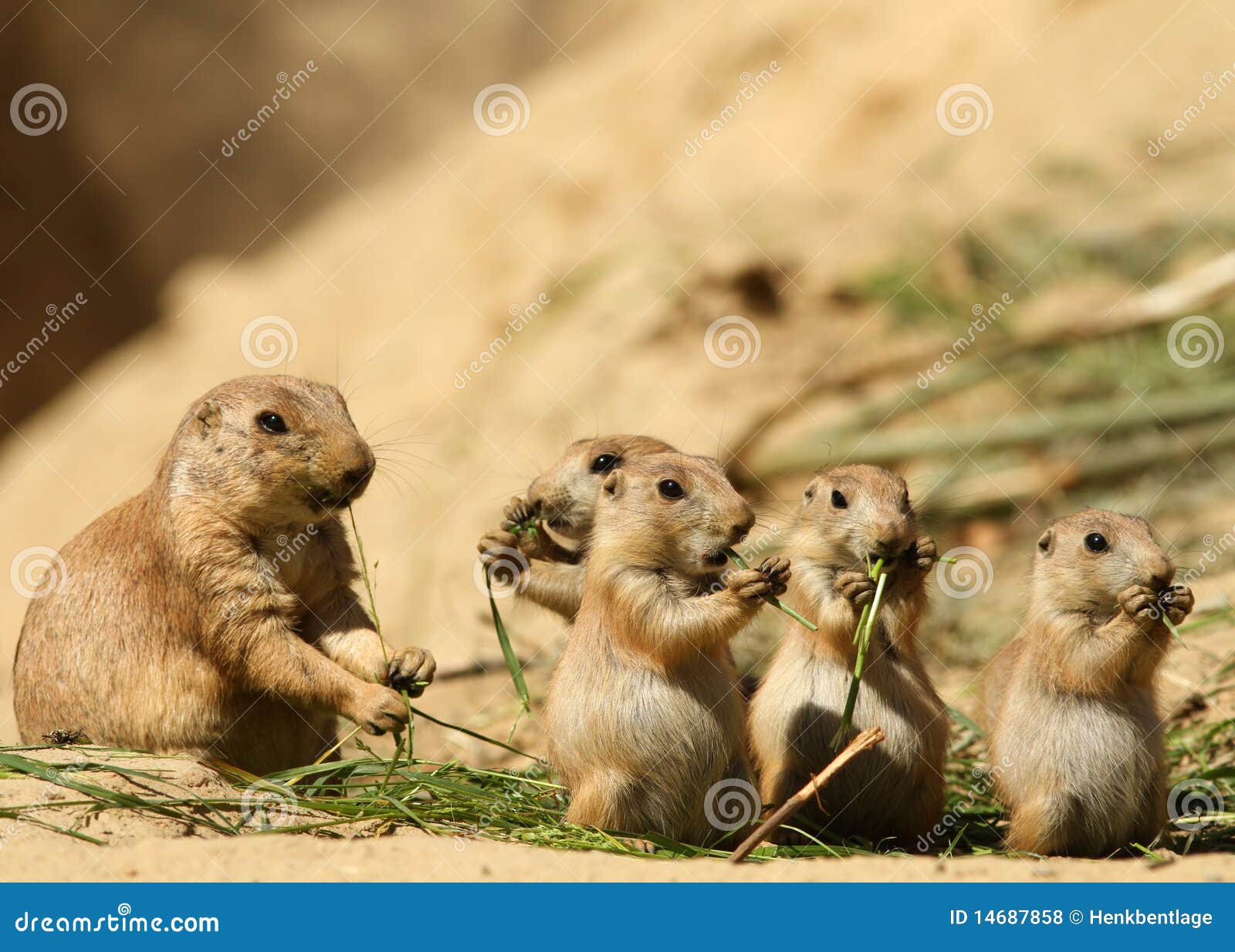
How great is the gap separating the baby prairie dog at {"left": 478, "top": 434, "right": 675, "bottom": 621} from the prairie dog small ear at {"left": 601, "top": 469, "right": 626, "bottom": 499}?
3.07 ft

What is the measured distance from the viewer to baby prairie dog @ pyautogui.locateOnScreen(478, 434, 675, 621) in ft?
22.0

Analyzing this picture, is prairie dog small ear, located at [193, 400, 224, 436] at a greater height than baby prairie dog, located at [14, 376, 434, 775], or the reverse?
prairie dog small ear, located at [193, 400, 224, 436]

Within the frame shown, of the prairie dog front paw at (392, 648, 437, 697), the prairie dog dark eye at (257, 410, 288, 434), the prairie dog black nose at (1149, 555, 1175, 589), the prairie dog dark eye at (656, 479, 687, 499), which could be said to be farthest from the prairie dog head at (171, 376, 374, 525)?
the prairie dog black nose at (1149, 555, 1175, 589)

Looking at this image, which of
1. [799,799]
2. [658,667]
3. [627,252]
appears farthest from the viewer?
[627,252]

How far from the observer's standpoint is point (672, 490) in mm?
5535

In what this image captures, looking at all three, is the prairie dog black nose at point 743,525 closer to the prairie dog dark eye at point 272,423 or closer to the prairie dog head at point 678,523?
the prairie dog head at point 678,523

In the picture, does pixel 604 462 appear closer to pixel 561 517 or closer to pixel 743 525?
pixel 561 517

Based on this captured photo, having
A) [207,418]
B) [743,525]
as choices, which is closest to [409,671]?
[207,418]

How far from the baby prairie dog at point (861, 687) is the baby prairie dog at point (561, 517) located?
115 centimetres

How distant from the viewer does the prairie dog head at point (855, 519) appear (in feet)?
19.1

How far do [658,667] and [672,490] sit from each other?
2.42 feet

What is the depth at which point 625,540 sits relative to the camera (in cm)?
553

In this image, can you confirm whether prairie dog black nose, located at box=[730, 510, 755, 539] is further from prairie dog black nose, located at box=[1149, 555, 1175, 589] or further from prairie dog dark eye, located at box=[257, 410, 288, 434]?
prairie dog dark eye, located at box=[257, 410, 288, 434]

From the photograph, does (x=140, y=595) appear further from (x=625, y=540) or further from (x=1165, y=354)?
(x=1165, y=354)
